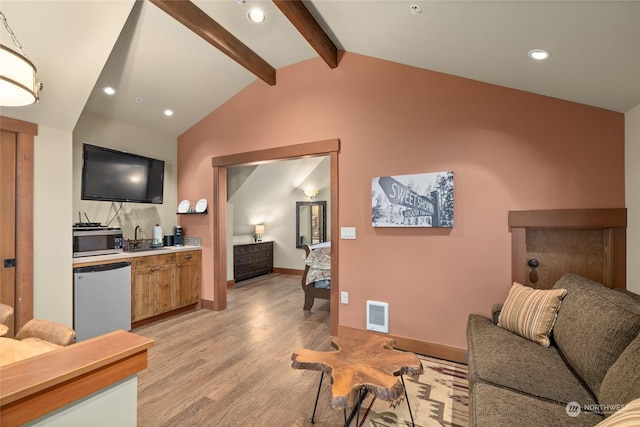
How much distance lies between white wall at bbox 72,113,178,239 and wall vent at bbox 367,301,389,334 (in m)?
3.35

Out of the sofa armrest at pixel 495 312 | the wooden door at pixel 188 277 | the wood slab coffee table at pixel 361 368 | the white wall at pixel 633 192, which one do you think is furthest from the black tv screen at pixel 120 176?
the white wall at pixel 633 192

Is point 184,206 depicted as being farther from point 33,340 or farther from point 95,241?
point 33,340

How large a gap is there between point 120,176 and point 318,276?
300cm

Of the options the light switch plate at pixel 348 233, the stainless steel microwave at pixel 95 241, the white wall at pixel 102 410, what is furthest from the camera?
Answer: the light switch plate at pixel 348 233

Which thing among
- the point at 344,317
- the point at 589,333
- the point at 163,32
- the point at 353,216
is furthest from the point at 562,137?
the point at 163,32

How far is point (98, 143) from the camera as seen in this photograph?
377 centimetres

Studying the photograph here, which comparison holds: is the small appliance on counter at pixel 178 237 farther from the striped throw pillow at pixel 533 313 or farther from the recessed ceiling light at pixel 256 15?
the striped throw pillow at pixel 533 313

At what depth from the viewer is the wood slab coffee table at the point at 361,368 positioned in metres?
1.52

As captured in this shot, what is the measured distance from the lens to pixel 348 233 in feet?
10.8

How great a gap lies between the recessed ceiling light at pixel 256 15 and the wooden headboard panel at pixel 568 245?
3.04 m

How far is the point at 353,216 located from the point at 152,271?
9.03ft

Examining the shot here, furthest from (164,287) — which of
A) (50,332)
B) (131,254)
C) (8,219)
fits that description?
(50,332)

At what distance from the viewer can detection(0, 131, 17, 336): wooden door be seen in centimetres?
255

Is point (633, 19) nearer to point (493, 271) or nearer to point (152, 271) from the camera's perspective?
point (493, 271)
